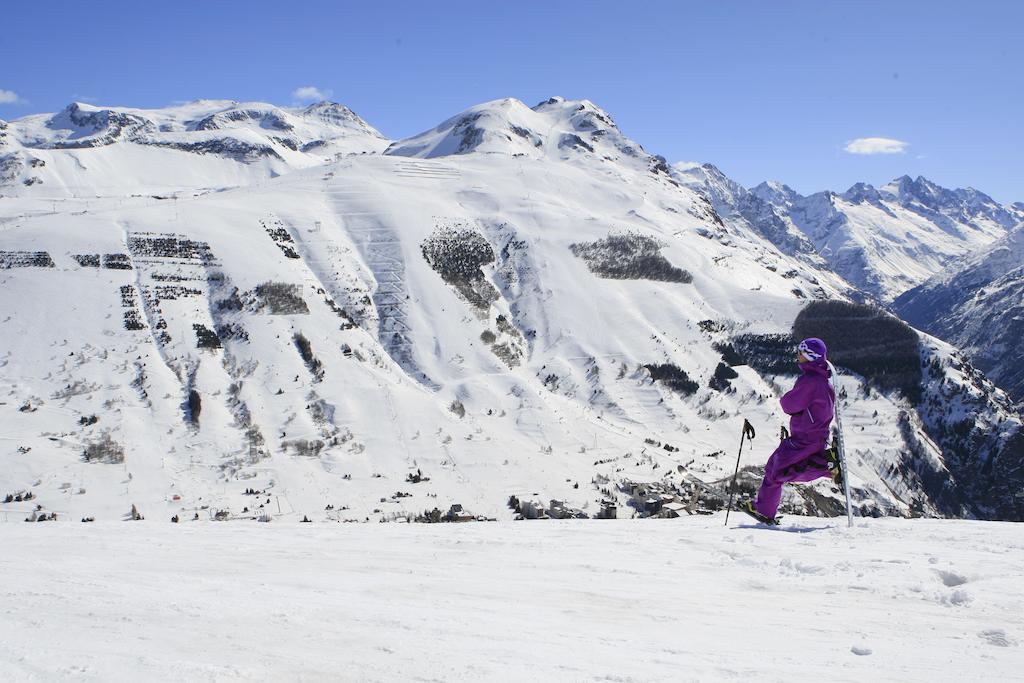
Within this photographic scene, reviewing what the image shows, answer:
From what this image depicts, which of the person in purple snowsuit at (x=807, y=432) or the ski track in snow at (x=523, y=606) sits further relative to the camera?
the person in purple snowsuit at (x=807, y=432)

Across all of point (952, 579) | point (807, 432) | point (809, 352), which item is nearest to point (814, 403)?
point (807, 432)

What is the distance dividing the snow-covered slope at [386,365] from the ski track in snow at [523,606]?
3228 centimetres

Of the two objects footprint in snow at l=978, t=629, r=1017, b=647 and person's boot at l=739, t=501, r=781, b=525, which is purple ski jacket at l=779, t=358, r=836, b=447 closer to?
person's boot at l=739, t=501, r=781, b=525

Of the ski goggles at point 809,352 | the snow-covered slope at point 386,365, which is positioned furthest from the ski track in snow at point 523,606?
the snow-covered slope at point 386,365

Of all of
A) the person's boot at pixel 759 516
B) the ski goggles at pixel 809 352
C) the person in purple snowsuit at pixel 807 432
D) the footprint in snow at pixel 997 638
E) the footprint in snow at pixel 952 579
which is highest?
the ski goggles at pixel 809 352

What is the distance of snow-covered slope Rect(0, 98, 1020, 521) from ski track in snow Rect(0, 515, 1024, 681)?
32.3 meters

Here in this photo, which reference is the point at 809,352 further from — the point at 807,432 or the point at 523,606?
the point at 523,606

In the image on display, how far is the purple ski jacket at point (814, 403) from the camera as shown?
13.4 metres

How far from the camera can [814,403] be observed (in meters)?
13.5

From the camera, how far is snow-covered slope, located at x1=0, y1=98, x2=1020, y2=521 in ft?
180

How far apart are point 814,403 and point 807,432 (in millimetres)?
636

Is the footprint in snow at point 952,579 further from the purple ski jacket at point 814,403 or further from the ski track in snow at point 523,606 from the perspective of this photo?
the purple ski jacket at point 814,403

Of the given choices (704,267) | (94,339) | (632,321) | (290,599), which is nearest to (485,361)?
(632,321)

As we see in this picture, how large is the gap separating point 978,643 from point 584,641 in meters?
3.60
